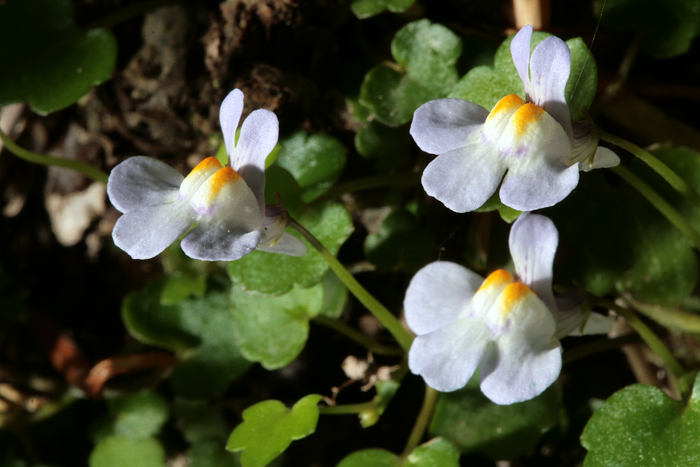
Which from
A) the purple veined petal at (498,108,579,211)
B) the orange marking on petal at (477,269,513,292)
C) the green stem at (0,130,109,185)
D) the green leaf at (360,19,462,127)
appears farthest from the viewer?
the green stem at (0,130,109,185)

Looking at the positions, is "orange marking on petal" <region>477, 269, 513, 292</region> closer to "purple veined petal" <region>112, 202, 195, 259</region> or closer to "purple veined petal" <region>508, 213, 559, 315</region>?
"purple veined petal" <region>508, 213, 559, 315</region>

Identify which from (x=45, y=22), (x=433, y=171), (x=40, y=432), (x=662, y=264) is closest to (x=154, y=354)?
(x=40, y=432)

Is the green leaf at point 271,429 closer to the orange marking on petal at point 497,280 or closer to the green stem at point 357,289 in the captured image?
the green stem at point 357,289

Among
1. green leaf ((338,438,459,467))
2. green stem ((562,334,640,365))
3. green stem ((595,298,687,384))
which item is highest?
green stem ((595,298,687,384))

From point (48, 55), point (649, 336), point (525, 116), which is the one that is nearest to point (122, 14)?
point (48, 55)

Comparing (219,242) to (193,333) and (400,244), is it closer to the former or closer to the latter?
(400,244)

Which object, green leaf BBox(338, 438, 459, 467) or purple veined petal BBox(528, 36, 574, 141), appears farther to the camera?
green leaf BBox(338, 438, 459, 467)

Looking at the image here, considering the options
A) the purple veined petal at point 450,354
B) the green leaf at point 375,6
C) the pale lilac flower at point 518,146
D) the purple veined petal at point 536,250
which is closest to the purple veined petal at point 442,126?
the pale lilac flower at point 518,146

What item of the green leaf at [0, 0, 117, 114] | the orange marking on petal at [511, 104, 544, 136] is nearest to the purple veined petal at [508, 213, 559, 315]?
the orange marking on petal at [511, 104, 544, 136]
